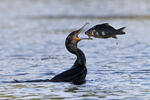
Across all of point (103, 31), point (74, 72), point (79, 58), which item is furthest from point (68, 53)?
point (103, 31)

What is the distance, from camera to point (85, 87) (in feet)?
36.8

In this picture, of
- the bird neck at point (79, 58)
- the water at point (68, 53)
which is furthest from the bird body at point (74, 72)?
the water at point (68, 53)

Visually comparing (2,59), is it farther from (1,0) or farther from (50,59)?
(1,0)

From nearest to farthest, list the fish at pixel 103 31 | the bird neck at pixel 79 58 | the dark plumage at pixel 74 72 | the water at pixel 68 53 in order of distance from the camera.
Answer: the water at pixel 68 53 → the dark plumage at pixel 74 72 → the fish at pixel 103 31 → the bird neck at pixel 79 58

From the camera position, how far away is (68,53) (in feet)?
55.8

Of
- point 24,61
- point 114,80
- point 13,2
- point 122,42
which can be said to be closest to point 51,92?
point 114,80

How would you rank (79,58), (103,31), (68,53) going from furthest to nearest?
1. (68,53)
2. (79,58)
3. (103,31)

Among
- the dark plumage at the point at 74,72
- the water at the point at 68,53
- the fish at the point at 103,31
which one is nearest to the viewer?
the water at the point at 68,53

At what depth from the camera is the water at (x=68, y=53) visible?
10.8 m

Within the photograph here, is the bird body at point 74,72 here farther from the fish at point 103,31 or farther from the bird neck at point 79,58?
the fish at point 103,31

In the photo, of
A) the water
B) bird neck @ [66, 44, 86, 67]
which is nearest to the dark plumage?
bird neck @ [66, 44, 86, 67]

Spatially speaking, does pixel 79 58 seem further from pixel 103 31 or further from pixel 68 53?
pixel 68 53

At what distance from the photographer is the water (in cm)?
1081

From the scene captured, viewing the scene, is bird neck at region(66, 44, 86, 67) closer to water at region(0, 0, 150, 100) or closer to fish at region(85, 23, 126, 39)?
water at region(0, 0, 150, 100)
